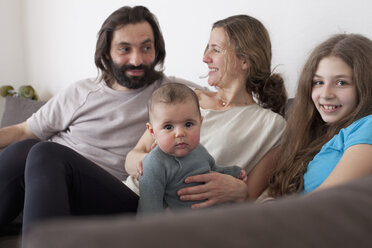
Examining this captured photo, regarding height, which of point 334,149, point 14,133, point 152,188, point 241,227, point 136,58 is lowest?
point 14,133

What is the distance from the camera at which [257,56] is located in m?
1.72

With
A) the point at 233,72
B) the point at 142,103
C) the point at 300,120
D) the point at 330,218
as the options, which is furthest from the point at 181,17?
the point at 330,218

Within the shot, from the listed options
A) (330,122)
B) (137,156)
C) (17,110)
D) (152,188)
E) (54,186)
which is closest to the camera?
(54,186)

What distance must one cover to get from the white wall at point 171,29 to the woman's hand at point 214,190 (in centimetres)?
72

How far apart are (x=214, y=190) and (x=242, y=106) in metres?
0.47

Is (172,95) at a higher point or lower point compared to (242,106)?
higher

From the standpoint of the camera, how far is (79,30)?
3.10 meters

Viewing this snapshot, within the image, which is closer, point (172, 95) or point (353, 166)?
point (353, 166)

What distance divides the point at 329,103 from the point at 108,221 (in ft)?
3.66

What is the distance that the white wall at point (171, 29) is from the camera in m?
1.81

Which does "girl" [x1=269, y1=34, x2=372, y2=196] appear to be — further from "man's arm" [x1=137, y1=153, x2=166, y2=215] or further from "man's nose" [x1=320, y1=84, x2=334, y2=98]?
"man's arm" [x1=137, y1=153, x2=166, y2=215]

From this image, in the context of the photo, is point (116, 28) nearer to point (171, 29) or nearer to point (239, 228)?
point (171, 29)

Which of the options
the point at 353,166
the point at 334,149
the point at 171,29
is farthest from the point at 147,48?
the point at 353,166

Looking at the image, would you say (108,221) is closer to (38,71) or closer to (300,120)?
(300,120)
